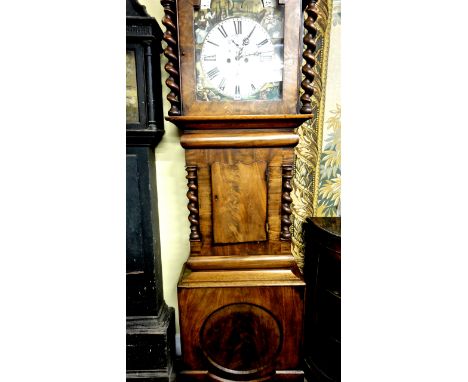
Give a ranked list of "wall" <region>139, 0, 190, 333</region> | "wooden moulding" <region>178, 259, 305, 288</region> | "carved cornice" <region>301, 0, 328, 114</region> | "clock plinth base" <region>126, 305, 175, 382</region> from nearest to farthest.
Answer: "carved cornice" <region>301, 0, 328, 114</region>, "wooden moulding" <region>178, 259, 305, 288</region>, "clock plinth base" <region>126, 305, 175, 382</region>, "wall" <region>139, 0, 190, 333</region>

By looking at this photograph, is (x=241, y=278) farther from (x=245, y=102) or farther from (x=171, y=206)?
(x=245, y=102)

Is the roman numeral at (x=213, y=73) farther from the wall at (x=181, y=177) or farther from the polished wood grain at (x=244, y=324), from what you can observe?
the polished wood grain at (x=244, y=324)

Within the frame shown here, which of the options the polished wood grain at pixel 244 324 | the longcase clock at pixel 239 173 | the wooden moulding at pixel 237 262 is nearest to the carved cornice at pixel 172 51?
the longcase clock at pixel 239 173

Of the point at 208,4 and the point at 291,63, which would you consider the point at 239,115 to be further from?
the point at 208,4

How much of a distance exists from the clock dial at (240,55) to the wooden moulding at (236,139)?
0.12 meters

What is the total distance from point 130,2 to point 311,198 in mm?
1068

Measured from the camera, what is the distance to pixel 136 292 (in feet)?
4.02

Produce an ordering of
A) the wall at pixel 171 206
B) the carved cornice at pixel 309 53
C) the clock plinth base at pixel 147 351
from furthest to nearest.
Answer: the wall at pixel 171 206, the clock plinth base at pixel 147 351, the carved cornice at pixel 309 53

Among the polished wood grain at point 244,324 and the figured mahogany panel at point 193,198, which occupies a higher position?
the figured mahogany panel at point 193,198

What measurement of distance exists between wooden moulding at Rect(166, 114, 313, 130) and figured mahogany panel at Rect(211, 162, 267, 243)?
13 centimetres

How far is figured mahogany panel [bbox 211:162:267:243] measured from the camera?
3.38 ft

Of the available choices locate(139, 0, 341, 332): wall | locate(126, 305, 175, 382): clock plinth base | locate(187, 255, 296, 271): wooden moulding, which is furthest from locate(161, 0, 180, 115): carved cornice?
locate(126, 305, 175, 382): clock plinth base

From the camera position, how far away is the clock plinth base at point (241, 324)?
1.06 metres

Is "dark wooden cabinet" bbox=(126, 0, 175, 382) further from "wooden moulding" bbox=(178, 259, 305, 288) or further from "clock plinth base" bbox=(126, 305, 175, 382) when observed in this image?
"wooden moulding" bbox=(178, 259, 305, 288)
